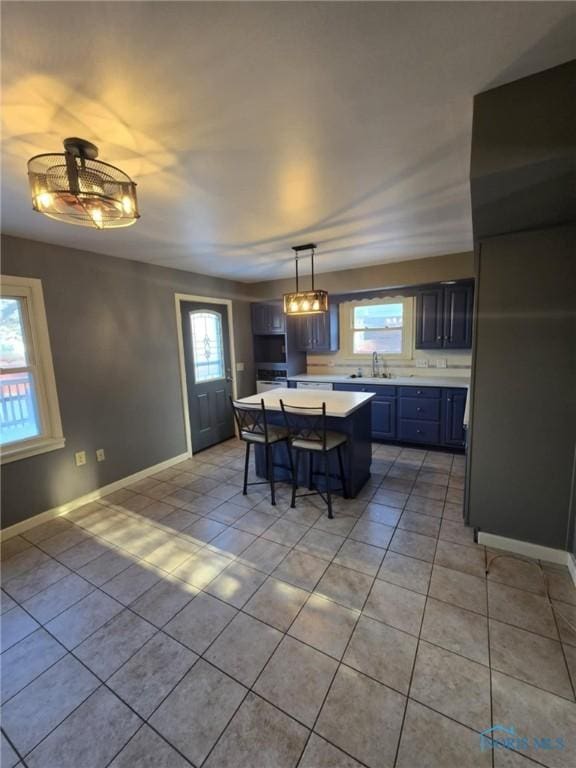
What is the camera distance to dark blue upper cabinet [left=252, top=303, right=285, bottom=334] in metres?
5.00

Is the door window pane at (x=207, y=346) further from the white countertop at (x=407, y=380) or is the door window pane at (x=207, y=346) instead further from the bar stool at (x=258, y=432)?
the bar stool at (x=258, y=432)

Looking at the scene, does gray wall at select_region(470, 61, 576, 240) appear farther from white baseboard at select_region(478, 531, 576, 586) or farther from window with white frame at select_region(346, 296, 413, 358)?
window with white frame at select_region(346, 296, 413, 358)

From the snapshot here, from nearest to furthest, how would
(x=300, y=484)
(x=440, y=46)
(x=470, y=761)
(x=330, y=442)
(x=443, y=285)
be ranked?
(x=440, y=46)
(x=470, y=761)
(x=330, y=442)
(x=300, y=484)
(x=443, y=285)

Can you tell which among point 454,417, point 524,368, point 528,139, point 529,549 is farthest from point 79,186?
point 454,417

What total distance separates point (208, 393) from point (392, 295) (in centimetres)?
289

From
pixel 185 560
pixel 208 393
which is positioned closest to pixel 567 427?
pixel 185 560

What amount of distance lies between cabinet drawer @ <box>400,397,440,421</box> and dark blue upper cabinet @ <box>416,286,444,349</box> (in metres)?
0.72

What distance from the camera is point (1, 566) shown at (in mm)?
2322

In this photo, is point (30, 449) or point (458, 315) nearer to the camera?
point (30, 449)

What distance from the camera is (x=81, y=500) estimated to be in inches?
124

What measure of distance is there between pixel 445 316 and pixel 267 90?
353cm

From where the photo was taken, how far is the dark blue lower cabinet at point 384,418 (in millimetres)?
4328

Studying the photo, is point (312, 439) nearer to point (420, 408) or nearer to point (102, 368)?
point (420, 408)

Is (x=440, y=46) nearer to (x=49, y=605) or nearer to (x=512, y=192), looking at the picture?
(x=512, y=192)
